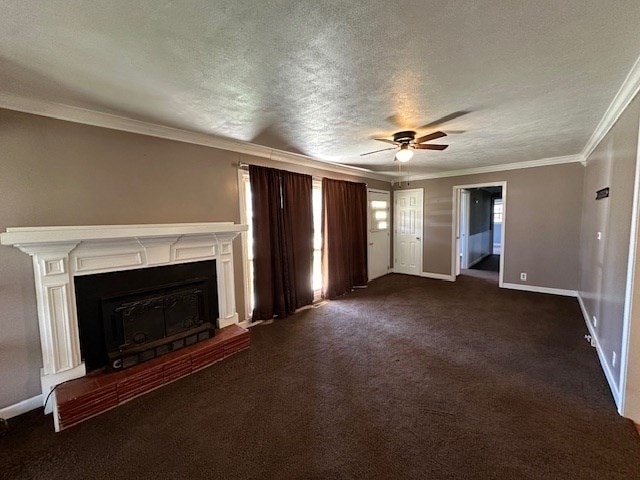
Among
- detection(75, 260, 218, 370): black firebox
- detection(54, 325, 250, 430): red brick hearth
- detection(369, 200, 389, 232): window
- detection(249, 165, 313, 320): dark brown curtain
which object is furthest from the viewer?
detection(369, 200, 389, 232): window

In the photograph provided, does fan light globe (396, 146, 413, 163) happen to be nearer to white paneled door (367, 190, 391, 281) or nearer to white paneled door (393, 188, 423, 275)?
white paneled door (367, 190, 391, 281)

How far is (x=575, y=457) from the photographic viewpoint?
1644 mm

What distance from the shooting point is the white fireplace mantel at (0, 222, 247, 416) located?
2.02 m

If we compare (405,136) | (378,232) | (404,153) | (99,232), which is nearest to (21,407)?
(99,232)

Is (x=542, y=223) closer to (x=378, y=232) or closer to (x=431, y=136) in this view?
(x=378, y=232)

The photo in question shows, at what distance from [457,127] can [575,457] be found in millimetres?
2803

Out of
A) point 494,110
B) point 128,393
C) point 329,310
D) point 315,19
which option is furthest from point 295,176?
point 128,393

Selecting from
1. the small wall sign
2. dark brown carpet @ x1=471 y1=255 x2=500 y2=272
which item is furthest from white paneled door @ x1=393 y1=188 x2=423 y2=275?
the small wall sign

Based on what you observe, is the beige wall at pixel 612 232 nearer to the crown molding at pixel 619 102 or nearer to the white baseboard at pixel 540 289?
the crown molding at pixel 619 102

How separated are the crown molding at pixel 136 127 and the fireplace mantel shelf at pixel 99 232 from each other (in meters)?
0.91

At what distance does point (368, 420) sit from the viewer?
1.99 metres

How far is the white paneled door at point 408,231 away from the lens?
6.28 m

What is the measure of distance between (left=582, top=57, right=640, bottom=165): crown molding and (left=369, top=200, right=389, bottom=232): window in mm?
3471

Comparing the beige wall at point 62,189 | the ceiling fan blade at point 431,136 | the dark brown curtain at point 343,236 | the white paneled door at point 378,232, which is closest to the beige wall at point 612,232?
the ceiling fan blade at point 431,136
